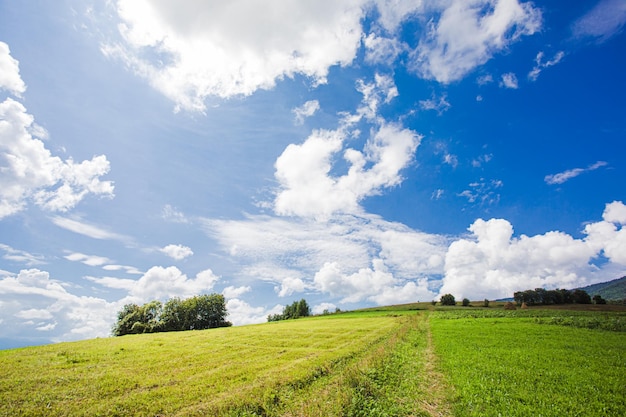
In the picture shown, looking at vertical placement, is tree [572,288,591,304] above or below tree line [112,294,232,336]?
below

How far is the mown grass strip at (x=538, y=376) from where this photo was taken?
40.1 ft

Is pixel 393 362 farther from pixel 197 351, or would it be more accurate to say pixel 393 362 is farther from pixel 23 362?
pixel 23 362

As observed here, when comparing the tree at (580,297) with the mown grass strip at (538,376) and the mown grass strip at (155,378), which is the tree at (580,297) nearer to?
the mown grass strip at (538,376)

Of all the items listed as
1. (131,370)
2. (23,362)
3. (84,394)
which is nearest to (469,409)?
(84,394)

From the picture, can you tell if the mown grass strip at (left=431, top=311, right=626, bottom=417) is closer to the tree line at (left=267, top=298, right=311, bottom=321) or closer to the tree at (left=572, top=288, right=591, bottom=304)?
the tree at (left=572, top=288, right=591, bottom=304)

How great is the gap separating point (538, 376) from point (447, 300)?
15511 centimetres

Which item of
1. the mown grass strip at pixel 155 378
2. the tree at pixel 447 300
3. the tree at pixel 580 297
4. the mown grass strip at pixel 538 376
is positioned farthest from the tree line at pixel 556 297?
the mown grass strip at pixel 155 378

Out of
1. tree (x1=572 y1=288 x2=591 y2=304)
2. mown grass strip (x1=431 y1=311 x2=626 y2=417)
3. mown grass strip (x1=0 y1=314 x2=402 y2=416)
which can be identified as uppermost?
mown grass strip (x1=0 y1=314 x2=402 y2=416)

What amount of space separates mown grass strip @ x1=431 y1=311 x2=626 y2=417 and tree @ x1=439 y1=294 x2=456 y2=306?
136086 mm

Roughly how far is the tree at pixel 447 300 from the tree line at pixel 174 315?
115382 millimetres

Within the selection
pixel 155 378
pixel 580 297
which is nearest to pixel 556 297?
pixel 580 297

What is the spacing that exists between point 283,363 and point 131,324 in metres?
90.2

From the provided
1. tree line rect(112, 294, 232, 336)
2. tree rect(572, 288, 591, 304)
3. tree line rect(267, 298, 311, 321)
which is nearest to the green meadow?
tree line rect(112, 294, 232, 336)

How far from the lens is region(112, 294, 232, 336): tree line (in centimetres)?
8706
